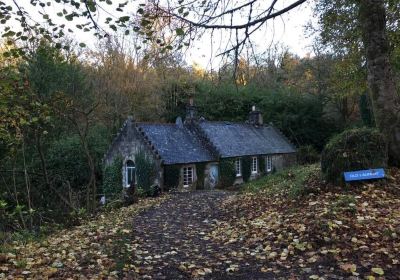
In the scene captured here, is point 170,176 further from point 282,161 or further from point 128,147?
point 282,161

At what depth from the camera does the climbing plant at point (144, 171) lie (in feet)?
85.0

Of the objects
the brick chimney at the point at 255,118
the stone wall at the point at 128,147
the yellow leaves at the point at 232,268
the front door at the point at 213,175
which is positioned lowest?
the yellow leaves at the point at 232,268

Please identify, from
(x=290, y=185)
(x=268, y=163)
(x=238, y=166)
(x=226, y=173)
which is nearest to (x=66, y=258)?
(x=290, y=185)

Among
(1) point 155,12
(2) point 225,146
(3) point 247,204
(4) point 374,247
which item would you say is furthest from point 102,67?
(4) point 374,247

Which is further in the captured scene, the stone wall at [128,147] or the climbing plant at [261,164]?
the climbing plant at [261,164]

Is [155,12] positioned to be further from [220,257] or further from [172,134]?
[172,134]

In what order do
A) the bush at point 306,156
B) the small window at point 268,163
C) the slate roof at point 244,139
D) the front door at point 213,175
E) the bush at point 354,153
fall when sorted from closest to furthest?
1. the bush at point 354,153
2. the front door at point 213,175
3. the slate roof at point 244,139
4. the small window at point 268,163
5. the bush at point 306,156

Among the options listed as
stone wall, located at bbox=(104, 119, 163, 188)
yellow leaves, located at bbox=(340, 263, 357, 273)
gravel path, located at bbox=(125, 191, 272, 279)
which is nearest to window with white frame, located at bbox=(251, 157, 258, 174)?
stone wall, located at bbox=(104, 119, 163, 188)

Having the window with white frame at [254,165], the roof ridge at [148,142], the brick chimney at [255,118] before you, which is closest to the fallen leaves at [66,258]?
the roof ridge at [148,142]

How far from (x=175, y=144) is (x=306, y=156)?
587 inches

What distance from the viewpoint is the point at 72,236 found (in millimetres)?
9672

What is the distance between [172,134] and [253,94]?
16.0 metres

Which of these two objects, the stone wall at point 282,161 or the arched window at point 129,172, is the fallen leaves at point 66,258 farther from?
the stone wall at point 282,161

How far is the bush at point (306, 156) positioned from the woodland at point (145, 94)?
100mm
